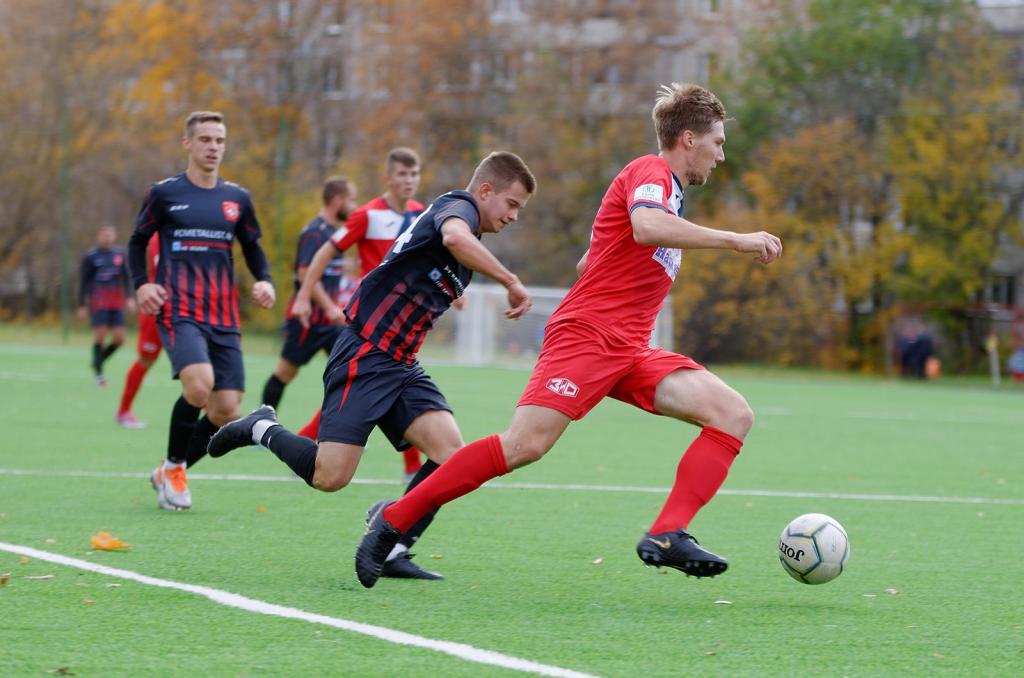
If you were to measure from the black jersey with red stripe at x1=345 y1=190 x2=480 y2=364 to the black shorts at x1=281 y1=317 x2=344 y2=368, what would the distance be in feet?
16.2

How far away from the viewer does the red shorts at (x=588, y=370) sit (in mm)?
5445

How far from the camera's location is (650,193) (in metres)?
5.33

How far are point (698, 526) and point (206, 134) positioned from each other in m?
3.41

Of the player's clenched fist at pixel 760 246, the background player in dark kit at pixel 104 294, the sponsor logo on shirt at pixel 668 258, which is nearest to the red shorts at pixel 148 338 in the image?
the sponsor logo on shirt at pixel 668 258

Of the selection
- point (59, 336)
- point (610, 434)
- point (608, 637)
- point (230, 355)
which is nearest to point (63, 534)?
point (230, 355)

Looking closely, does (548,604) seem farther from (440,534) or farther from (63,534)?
(63,534)

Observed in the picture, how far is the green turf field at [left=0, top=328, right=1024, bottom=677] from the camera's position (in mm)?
4414

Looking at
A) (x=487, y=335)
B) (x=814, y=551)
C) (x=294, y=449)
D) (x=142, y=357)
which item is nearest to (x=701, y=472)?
(x=814, y=551)

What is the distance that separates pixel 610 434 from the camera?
13.7m

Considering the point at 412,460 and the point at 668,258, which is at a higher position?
the point at 668,258

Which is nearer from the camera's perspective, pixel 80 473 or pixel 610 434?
pixel 80 473

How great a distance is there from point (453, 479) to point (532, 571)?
0.77 metres

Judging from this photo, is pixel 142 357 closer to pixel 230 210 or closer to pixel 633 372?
pixel 230 210

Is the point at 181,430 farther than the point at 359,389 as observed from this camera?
Yes
